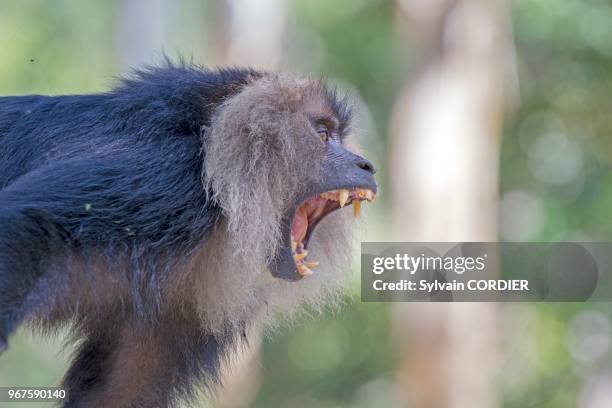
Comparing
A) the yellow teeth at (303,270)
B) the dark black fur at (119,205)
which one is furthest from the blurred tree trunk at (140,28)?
the yellow teeth at (303,270)

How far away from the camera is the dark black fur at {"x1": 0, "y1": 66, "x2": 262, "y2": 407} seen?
4520mm

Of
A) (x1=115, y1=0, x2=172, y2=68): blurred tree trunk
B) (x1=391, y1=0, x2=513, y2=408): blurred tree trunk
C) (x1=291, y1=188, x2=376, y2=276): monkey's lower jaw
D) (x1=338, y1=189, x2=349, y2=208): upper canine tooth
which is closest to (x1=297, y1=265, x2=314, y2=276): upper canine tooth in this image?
(x1=291, y1=188, x2=376, y2=276): monkey's lower jaw

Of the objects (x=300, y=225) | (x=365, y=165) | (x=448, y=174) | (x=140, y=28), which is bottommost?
(x=300, y=225)

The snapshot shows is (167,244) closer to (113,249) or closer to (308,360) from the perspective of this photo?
(113,249)

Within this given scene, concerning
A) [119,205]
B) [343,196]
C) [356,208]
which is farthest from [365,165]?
[119,205]

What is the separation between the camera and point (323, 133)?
5543 millimetres

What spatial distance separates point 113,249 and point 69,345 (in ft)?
3.16

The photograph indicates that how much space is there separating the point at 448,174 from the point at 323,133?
6230 mm

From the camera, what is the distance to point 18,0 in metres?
21.4

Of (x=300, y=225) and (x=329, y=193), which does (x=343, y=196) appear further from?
(x=300, y=225)

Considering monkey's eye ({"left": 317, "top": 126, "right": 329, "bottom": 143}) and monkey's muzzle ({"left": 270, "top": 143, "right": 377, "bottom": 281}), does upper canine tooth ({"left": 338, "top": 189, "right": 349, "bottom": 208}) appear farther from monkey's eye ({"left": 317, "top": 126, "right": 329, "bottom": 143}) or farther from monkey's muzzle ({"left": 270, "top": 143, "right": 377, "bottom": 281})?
monkey's eye ({"left": 317, "top": 126, "right": 329, "bottom": 143})

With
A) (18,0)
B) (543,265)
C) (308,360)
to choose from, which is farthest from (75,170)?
(18,0)

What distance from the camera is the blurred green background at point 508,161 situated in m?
16.5

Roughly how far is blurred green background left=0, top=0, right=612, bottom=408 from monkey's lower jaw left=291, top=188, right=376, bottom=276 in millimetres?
8399
